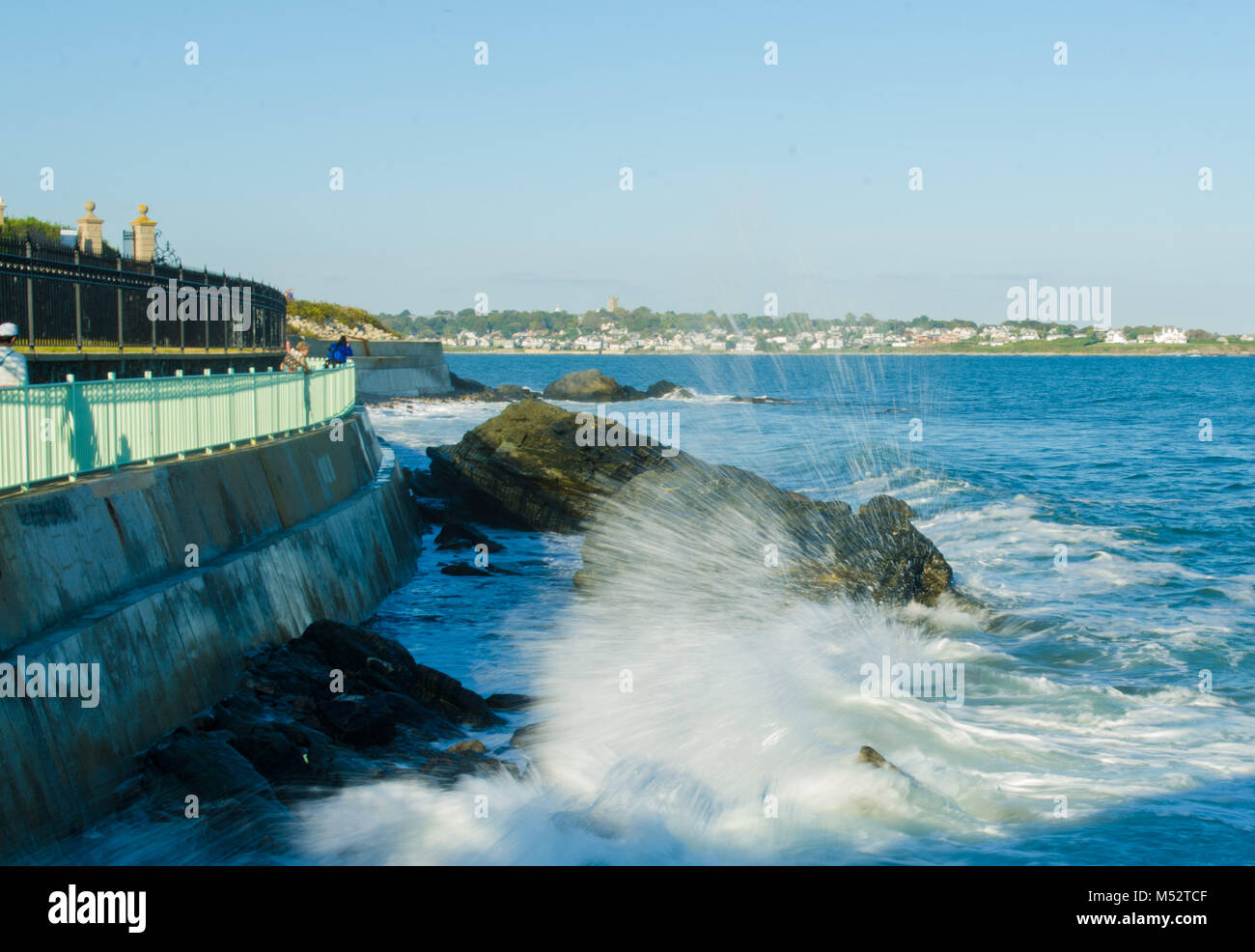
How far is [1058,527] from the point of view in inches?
1162

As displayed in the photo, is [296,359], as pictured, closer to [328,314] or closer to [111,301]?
[111,301]

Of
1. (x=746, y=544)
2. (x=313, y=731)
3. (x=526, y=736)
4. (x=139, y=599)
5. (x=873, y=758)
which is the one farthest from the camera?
(x=746, y=544)

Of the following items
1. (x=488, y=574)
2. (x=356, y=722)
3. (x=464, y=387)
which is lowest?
(x=488, y=574)

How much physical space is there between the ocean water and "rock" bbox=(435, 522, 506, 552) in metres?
0.42

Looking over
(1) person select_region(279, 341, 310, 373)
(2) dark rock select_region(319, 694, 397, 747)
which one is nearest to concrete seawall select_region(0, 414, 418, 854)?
(2) dark rock select_region(319, 694, 397, 747)

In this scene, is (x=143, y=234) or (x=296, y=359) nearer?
(x=143, y=234)

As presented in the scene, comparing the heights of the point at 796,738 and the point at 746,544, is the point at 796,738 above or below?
below

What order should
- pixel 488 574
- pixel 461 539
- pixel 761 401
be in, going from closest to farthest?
pixel 488 574 → pixel 461 539 → pixel 761 401

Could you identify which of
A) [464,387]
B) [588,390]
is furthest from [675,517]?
[588,390]

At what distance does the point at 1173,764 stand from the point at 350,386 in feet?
63.3

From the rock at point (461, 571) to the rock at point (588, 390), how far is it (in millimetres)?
61509

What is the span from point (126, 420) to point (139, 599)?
89.4 inches

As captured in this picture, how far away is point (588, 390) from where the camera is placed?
282ft
